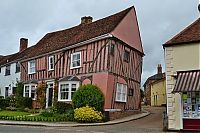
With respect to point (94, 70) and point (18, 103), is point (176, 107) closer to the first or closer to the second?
point (94, 70)

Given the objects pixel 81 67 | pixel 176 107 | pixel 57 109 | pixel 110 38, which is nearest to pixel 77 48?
pixel 81 67

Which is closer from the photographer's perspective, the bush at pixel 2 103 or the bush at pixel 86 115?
the bush at pixel 86 115

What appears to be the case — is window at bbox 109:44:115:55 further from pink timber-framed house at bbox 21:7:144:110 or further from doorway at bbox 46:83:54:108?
doorway at bbox 46:83:54:108

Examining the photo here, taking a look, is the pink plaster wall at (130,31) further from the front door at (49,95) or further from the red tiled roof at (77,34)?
the front door at (49,95)

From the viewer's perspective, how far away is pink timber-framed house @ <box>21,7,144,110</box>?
85.0 feet

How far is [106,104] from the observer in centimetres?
2502

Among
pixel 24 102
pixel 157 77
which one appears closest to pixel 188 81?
pixel 24 102

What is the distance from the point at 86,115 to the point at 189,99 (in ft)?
26.9

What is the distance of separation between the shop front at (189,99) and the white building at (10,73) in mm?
23919

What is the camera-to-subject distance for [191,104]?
57.6ft

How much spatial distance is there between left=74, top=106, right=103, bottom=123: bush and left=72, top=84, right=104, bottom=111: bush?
91cm

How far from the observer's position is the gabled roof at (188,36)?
718 inches

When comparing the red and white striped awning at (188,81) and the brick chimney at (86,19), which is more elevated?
the brick chimney at (86,19)

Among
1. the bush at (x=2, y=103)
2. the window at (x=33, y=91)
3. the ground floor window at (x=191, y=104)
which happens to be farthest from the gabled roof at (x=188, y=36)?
the bush at (x=2, y=103)
